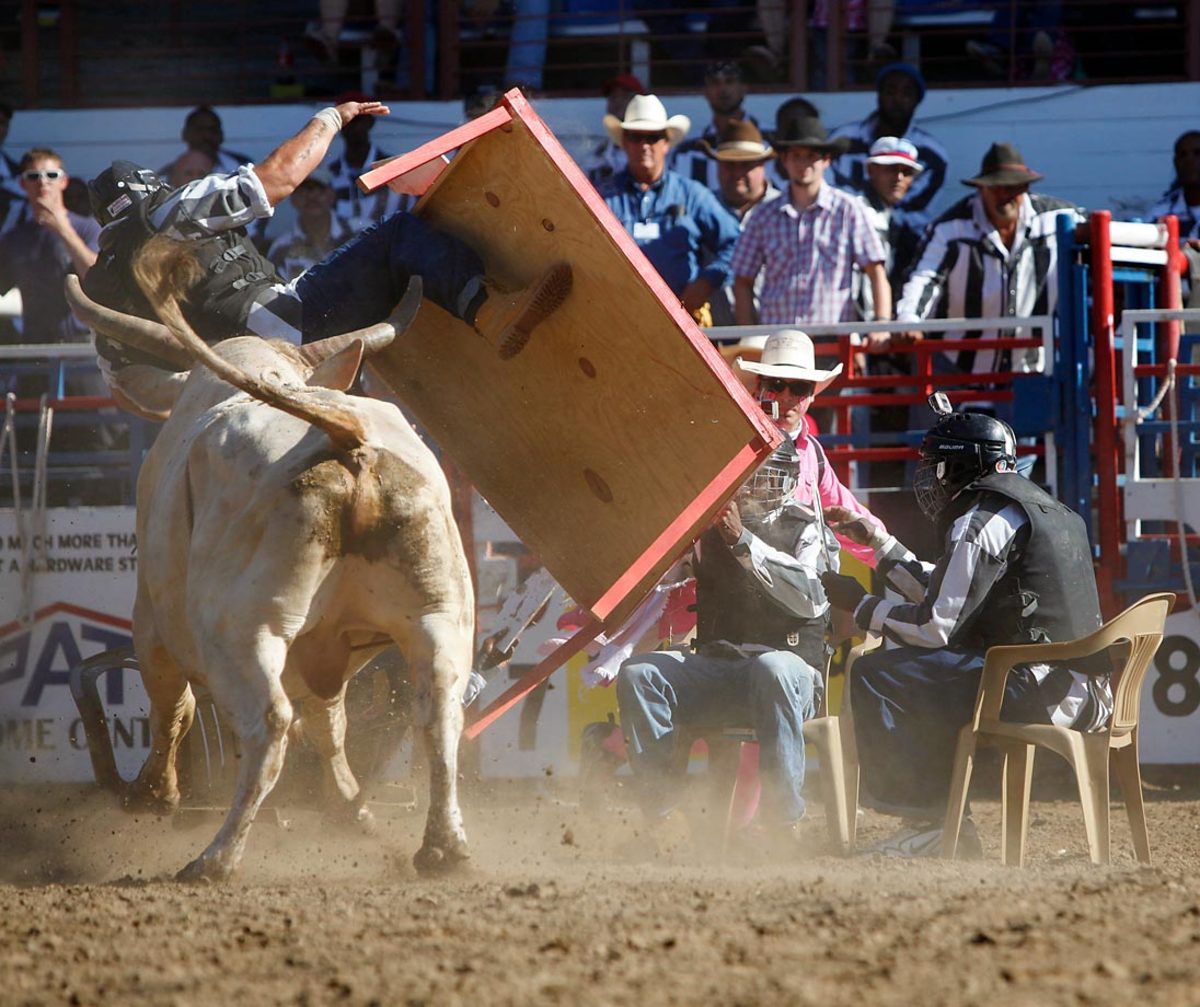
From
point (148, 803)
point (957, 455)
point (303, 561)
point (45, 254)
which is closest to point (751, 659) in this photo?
point (957, 455)

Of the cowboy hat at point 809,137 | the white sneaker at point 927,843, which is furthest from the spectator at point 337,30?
the white sneaker at point 927,843

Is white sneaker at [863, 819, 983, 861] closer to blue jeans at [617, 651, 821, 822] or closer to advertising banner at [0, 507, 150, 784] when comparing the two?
blue jeans at [617, 651, 821, 822]

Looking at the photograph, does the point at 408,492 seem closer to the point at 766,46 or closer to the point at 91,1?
the point at 766,46

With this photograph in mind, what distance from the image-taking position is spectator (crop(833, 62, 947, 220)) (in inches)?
386

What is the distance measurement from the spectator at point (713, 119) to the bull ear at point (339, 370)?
15.9 feet

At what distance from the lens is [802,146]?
8.67 m

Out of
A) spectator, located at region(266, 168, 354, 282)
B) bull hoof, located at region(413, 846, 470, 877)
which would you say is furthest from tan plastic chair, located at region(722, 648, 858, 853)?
spectator, located at region(266, 168, 354, 282)

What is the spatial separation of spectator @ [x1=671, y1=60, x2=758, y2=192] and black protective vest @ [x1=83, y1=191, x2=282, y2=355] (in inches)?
160

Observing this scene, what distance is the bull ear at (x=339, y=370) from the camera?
5172 millimetres

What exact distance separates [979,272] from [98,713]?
182 inches

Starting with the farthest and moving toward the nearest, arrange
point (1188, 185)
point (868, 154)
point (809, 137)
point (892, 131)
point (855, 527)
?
point (892, 131) < point (868, 154) < point (1188, 185) < point (809, 137) < point (855, 527)

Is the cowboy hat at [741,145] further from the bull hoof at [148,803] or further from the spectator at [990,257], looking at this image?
the bull hoof at [148,803]

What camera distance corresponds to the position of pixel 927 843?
18.9ft

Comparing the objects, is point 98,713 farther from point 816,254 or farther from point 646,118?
point 816,254
